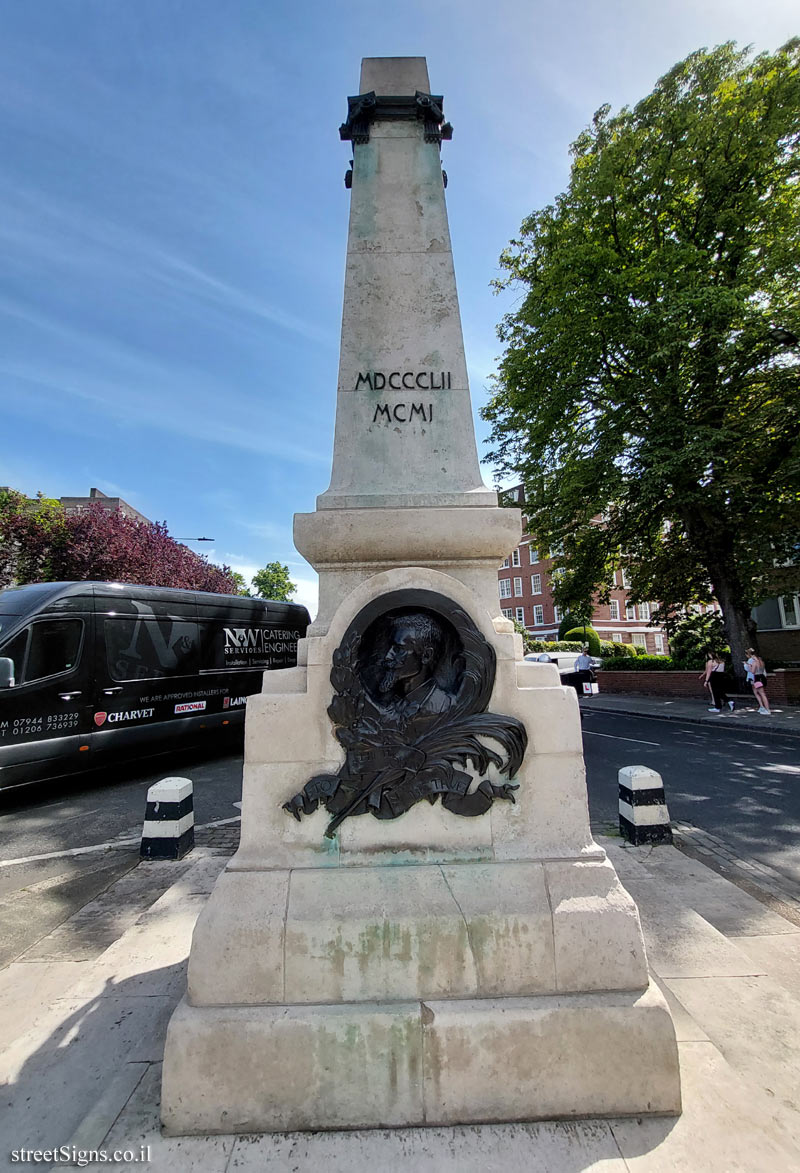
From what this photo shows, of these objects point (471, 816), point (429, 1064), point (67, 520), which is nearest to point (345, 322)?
point (471, 816)

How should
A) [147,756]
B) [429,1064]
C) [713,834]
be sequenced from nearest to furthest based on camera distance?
[429,1064] → [713,834] → [147,756]

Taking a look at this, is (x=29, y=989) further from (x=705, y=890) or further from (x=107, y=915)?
(x=705, y=890)

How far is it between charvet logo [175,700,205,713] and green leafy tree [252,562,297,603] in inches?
1997

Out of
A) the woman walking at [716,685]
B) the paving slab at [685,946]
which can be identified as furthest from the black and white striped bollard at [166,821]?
the woman walking at [716,685]

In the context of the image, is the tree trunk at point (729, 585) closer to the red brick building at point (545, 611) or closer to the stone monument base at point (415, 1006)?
the stone monument base at point (415, 1006)

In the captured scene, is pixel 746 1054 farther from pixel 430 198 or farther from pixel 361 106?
pixel 361 106

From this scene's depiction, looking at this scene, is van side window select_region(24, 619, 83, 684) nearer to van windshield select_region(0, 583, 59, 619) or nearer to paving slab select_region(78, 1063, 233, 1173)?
van windshield select_region(0, 583, 59, 619)

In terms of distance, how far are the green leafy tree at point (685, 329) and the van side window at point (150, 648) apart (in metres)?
10.7

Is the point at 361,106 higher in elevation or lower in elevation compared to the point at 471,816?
higher

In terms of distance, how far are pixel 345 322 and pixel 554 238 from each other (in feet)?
54.3

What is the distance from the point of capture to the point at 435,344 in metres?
3.06

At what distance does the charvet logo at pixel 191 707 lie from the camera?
9.47 meters

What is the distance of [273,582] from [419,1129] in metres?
61.6

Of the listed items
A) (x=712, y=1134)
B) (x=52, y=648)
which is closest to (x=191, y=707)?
(x=52, y=648)
